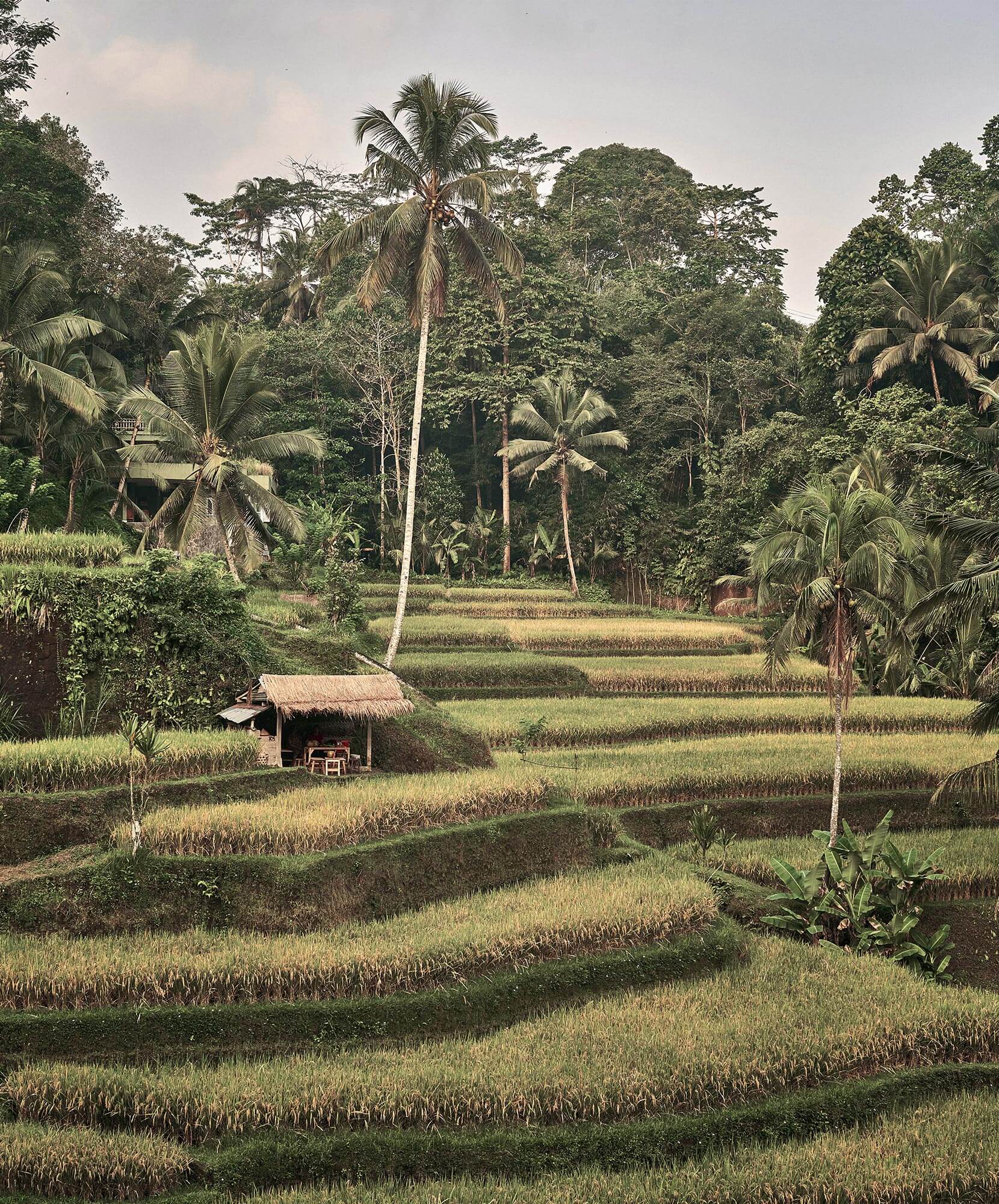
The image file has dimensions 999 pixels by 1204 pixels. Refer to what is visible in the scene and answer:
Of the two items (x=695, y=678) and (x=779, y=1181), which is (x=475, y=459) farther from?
(x=779, y=1181)

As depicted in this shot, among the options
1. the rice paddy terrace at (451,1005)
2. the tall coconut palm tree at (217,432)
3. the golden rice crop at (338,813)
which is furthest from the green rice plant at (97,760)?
the tall coconut palm tree at (217,432)

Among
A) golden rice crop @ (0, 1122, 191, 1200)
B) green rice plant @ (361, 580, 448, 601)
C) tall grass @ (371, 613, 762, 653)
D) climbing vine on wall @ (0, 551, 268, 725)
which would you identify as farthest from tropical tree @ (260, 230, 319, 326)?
golden rice crop @ (0, 1122, 191, 1200)

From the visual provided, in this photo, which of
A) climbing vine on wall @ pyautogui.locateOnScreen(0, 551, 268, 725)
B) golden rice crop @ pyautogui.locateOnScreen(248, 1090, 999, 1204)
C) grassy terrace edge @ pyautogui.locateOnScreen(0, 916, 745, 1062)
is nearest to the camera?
golden rice crop @ pyautogui.locateOnScreen(248, 1090, 999, 1204)

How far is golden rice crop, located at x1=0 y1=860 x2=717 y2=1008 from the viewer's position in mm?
8438

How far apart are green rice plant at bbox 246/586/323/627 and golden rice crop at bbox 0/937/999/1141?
952cm

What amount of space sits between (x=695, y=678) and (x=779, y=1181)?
1589 cm

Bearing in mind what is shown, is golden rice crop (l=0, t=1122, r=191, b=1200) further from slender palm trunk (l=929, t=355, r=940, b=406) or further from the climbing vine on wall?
slender palm trunk (l=929, t=355, r=940, b=406)

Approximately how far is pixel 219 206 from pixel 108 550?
30.6 metres

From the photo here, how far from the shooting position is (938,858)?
13.1 meters

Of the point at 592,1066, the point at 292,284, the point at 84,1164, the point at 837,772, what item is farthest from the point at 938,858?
the point at 292,284

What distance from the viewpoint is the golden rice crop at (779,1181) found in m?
6.71

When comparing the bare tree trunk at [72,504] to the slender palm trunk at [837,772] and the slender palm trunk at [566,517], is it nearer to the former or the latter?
the slender palm trunk at [837,772]

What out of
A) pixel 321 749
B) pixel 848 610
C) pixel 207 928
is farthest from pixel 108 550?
pixel 848 610

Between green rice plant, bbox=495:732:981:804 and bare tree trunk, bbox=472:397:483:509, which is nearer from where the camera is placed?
green rice plant, bbox=495:732:981:804
